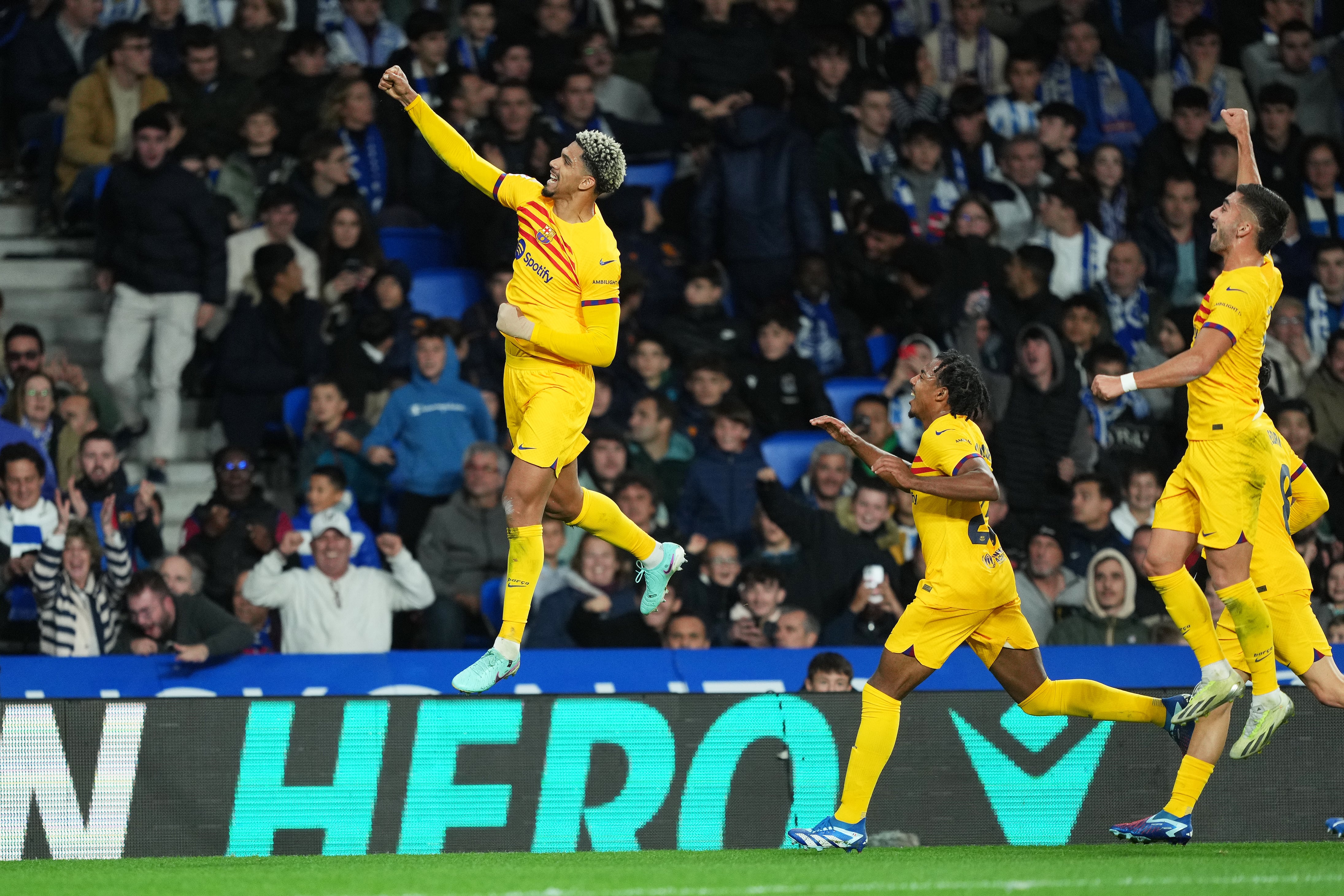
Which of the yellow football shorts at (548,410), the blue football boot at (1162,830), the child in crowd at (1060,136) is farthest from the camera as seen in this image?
the child in crowd at (1060,136)

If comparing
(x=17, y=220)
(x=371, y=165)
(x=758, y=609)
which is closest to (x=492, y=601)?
(x=758, y=609)

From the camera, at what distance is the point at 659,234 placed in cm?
1432

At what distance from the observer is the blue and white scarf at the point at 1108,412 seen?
43.6 ft

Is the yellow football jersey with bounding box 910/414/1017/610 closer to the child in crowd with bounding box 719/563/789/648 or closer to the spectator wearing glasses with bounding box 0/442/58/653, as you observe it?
the child in crowd with bounding box 719/563/789/648

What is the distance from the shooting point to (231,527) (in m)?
11.6

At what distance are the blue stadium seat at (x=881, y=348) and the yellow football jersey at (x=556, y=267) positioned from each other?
6.14 meters

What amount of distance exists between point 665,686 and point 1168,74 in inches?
344

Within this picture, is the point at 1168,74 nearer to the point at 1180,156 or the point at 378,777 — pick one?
the point at 1180,156

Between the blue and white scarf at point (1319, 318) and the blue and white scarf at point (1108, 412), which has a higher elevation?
the blue and white scarf at point (1319, 318)

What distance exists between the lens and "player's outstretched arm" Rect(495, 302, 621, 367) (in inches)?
318

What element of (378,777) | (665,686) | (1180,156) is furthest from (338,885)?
(1180,156)

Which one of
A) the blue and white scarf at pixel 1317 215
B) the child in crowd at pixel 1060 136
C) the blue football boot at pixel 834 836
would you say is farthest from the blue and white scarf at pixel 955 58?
the blue football boot at pixel 834 836

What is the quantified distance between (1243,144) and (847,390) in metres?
5.39

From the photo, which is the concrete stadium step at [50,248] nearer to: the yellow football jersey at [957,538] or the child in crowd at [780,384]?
the child in crowd at [780,384]
